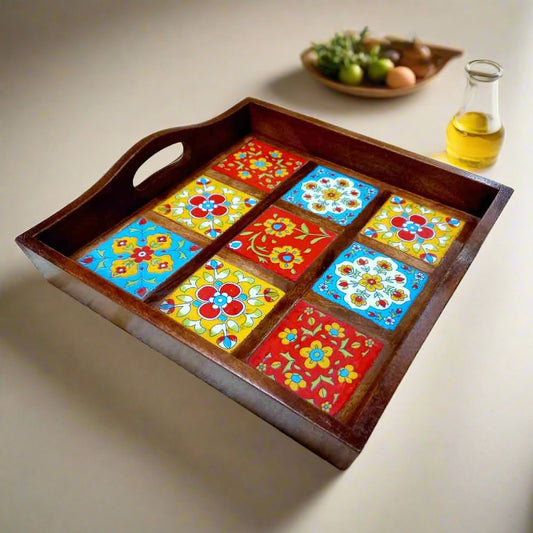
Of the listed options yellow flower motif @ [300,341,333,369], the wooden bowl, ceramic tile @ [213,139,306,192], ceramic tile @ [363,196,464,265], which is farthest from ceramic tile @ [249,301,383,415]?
the wooden bowl

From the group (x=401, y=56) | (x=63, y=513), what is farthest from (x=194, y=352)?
(x=401, y=56)

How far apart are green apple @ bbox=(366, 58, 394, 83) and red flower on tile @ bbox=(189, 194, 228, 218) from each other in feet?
1.84

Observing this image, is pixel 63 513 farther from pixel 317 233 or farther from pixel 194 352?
pixel 317 233

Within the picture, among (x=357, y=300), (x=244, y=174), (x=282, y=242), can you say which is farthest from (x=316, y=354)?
(x=244, y=174)

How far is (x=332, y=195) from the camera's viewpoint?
0.96m

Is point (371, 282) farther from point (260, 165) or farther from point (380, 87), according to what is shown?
point (380, 87)

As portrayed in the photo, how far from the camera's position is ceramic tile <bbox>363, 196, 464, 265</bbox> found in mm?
859

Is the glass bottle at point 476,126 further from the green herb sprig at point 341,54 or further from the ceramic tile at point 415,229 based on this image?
the green herb sprig at point 341,54

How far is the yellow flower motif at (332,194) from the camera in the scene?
0.96m

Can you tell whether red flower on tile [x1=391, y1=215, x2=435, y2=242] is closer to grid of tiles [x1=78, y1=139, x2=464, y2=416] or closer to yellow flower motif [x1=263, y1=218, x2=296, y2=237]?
grid of tiles [x1=78, y1=139, x2=464, y2=416]

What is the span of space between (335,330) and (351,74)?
76 centimetres

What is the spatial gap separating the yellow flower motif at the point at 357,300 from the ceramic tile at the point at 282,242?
0.09 metres

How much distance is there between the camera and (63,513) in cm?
62

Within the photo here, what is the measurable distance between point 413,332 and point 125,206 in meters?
0.53
